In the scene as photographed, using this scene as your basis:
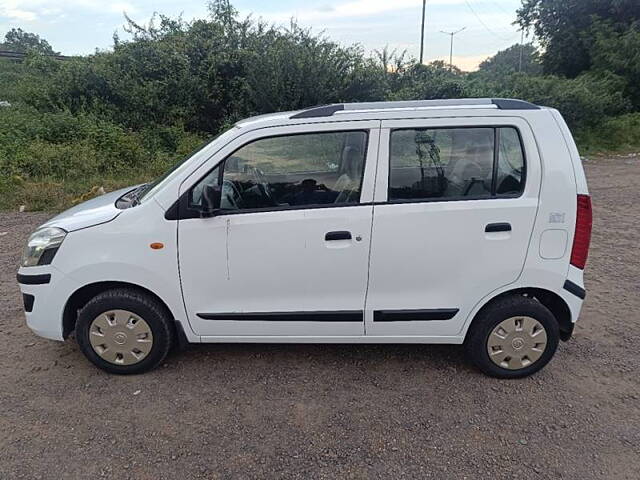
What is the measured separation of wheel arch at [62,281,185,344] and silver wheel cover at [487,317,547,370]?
210 cm

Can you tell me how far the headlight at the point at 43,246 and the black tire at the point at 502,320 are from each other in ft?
9.15

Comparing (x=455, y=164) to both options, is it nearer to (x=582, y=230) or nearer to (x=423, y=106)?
(x=423, y=106)

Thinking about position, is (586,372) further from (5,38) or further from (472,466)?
(5,38)

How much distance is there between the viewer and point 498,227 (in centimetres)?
290

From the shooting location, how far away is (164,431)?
106 inches

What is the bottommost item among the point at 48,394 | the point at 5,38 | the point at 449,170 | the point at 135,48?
the point at 48,394

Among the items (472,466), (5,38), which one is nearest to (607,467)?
(472,466)

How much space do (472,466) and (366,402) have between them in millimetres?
732

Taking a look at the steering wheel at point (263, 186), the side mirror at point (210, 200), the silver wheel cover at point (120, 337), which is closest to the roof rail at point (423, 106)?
the steering wheel at point (263, 186)

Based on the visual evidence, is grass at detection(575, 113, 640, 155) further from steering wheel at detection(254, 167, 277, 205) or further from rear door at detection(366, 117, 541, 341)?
steering wheel at detection(254, 167, 277, 205)

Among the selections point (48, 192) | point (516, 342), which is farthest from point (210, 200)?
point (48, 192)

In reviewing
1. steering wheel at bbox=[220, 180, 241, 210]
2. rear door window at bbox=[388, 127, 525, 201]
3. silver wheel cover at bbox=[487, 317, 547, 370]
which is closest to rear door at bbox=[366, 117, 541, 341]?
rear door window at bbox=[388, 127, 525, 201]

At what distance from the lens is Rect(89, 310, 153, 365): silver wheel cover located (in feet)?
10.2

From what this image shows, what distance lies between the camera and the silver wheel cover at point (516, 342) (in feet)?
10.0
